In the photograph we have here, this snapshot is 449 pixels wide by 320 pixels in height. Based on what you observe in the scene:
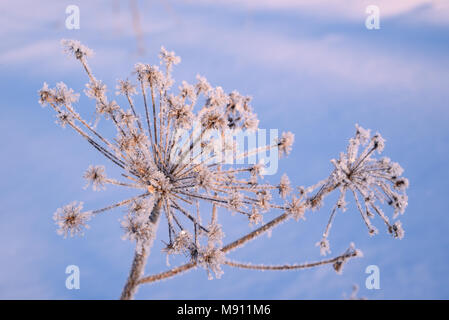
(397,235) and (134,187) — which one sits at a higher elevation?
(134,187)

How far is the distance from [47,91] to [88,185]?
290cm

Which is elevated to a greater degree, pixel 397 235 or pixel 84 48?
pixel 84 48

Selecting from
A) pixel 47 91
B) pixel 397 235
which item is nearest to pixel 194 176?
pixel 47 91

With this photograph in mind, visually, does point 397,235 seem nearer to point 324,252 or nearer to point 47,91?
point 324,252

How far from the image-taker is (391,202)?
10.1 metres

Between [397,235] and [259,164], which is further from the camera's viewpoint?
[259,164]

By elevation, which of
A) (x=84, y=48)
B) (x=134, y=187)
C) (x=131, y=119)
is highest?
(x=84, y=48)

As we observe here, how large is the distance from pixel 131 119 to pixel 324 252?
19.3ft

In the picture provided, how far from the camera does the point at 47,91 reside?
10.8 metres
